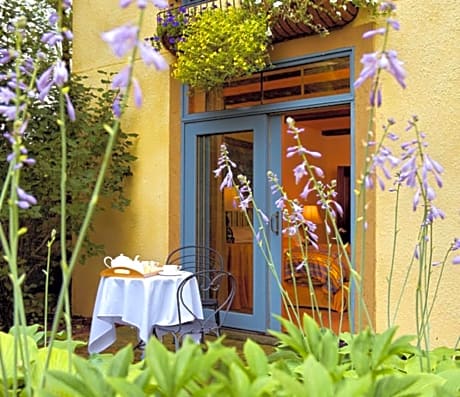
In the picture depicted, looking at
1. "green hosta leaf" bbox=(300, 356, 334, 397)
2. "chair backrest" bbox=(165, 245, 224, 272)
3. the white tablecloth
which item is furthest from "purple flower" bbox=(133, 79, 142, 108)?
"chair backrest" bbox=(165, 245, 224, 272)

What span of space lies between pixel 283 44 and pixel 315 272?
96.6 inches

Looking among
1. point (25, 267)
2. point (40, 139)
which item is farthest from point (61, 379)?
point (25, 267)

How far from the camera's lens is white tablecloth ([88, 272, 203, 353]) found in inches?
146

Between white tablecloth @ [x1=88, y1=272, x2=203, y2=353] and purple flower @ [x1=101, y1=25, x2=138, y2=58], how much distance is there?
118 inches

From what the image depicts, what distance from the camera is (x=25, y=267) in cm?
553

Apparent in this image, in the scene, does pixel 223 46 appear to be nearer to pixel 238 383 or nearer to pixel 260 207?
pixel 260 207

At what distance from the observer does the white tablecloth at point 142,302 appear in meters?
3.70

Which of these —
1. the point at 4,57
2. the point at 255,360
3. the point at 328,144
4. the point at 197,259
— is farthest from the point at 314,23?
the point at 328,144

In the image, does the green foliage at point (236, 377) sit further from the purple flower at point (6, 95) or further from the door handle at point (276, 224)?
the door handle at point (276, 224)

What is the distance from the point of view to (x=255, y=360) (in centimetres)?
117

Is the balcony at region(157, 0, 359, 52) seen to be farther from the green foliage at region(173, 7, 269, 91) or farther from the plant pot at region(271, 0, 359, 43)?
the green foliage at region(173, 7, 269, 91)

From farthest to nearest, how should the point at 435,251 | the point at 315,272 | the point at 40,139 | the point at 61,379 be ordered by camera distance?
the point at 315,272
the point at 40,139
the point at 435,251
the point at 61,379

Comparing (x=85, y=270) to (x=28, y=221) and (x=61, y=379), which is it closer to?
(x=28, y=221)

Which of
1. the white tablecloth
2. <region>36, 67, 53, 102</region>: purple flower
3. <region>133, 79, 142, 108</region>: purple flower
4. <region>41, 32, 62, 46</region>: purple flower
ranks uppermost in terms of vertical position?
<region>41, 32, 62, 46</region>: purple flower
